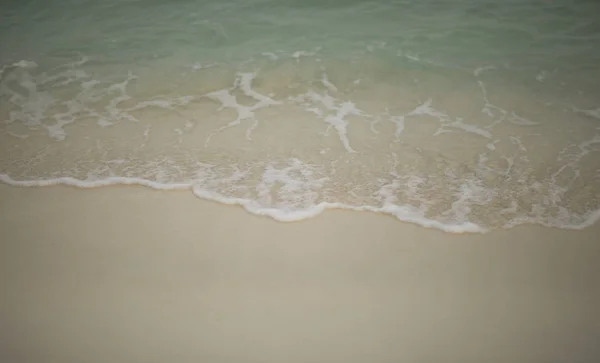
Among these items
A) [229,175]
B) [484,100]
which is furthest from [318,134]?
[484,100]

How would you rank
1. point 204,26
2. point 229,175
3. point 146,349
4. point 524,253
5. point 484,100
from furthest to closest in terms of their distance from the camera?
point 204,26 < point 484,100 < point 229,175 < point 524,253 < point 146,349

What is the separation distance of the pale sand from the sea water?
23 centimetres

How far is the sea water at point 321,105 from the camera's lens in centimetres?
314

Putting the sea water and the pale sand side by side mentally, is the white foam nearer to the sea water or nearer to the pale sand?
the sea water

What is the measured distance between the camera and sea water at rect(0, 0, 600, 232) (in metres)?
3.14

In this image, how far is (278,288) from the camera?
2.47 metres

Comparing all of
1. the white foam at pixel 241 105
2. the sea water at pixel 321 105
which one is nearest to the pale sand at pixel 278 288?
the sea water at pixel 321 105

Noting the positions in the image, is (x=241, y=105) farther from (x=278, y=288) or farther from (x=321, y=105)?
(x=278, y=288)

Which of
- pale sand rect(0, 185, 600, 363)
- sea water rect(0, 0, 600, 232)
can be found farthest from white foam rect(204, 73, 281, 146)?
pale sand rect(0, 185, 600, 363)

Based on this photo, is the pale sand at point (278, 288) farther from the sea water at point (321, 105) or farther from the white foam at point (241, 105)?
the white foam at point (241, 105)

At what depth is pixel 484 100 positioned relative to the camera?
4230 mm

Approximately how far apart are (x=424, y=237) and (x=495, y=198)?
637 mm

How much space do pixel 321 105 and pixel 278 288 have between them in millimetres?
2146

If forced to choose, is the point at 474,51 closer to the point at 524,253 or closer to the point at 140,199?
the point at 524,253
